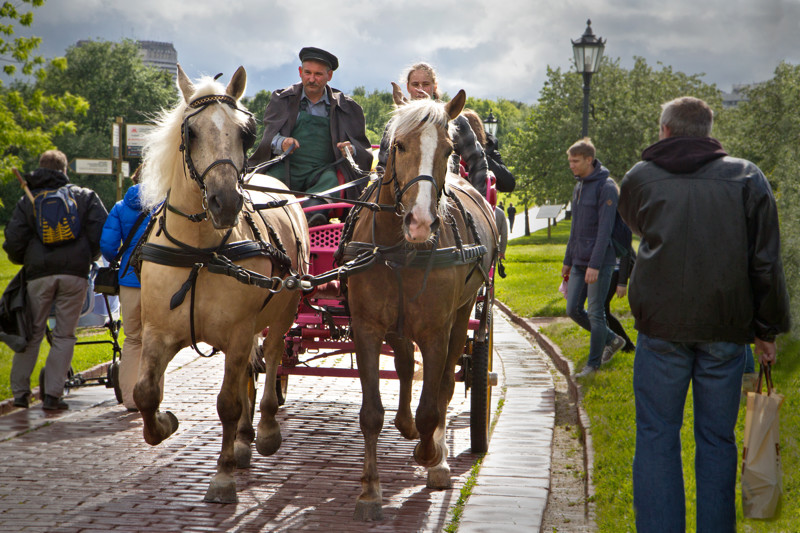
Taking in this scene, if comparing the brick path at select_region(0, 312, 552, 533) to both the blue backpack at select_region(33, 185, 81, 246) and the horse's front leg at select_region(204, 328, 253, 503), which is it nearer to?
the horse's front leg at select_region(204, 328, 253, 503)

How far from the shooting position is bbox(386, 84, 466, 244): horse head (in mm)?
4879

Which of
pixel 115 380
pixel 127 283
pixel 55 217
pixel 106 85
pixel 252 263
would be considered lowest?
pixel 115 380

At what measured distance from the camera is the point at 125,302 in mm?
8523

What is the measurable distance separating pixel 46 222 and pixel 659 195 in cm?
639

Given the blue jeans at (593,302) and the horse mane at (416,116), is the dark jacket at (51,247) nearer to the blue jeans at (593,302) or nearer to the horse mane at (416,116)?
the horse mane at (416,116)

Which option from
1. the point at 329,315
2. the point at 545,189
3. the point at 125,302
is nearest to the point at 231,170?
the point at 329,315

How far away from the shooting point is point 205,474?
247 inches

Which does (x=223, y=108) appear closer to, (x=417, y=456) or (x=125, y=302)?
(x=417, y=456)

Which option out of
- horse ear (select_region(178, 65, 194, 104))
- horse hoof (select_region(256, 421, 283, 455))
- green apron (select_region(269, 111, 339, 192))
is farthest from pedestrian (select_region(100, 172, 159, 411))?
horse ear (select_region(178, 65, 194, 104))

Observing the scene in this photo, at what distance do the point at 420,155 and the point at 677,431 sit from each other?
1.98 meters

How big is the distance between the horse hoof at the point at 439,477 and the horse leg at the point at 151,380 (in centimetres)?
178

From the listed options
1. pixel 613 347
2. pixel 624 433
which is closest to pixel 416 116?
pixel 624 433

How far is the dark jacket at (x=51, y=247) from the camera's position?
28.5ft

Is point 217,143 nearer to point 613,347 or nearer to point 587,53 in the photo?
point 613,347
